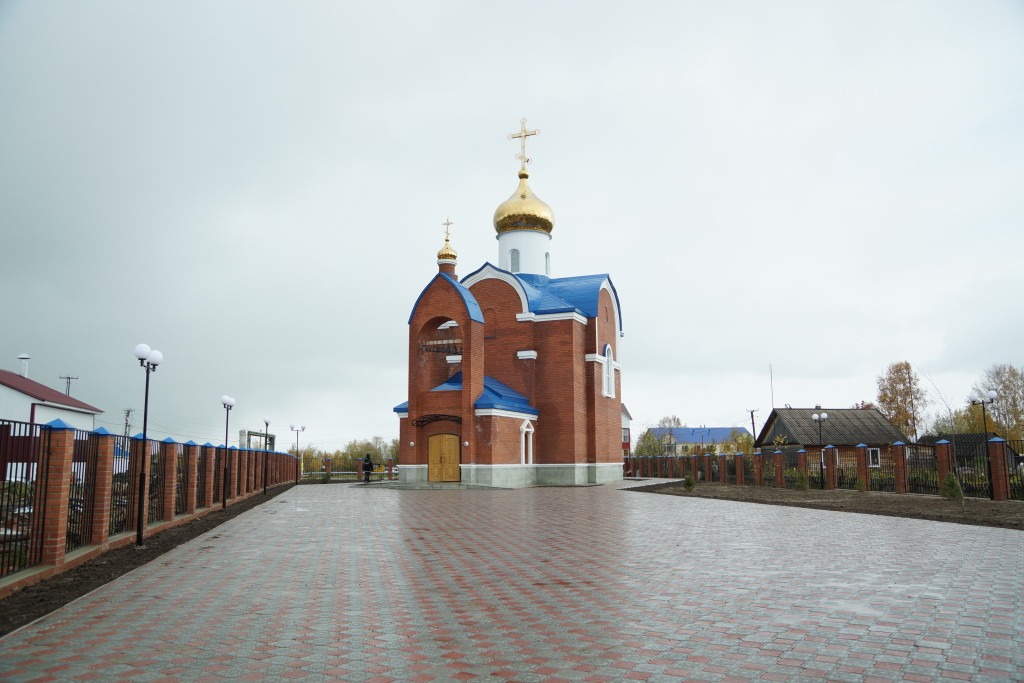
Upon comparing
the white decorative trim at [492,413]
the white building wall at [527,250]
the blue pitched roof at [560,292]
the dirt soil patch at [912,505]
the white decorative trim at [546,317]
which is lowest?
the dirt soil patch at [912,505]

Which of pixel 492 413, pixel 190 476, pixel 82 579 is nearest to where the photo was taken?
pixel 82 579

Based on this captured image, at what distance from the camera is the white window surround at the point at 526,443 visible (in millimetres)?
25109

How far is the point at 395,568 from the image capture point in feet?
24.4

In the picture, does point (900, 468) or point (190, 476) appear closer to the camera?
point (190, 476)

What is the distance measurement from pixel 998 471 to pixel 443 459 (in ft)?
51.0

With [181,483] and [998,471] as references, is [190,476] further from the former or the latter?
[998,471]

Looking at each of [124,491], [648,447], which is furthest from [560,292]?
[648,447]

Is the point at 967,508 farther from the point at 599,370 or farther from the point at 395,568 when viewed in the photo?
the point at 599,370

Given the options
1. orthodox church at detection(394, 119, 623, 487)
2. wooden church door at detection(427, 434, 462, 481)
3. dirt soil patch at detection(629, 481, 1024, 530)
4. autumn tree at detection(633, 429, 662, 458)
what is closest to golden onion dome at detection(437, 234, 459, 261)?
orthodox church at detection(394, 119, 623, 487)

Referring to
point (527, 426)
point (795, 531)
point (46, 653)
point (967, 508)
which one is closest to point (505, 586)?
point (46, 653)

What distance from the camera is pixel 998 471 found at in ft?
52.2

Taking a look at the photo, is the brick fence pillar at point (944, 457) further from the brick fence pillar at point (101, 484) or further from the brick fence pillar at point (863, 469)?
the brick fence pillar at point (101, 484)

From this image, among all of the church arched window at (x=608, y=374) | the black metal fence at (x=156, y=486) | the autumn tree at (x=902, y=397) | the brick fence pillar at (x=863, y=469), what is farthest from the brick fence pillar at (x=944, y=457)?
the autumn tree at (x=902, y=397)

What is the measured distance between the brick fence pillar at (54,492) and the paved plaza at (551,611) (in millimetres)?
949
